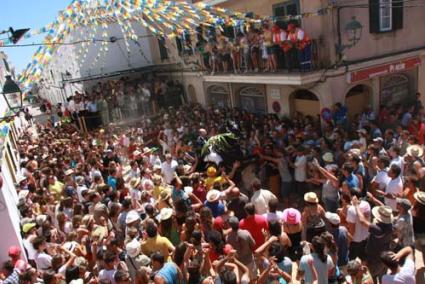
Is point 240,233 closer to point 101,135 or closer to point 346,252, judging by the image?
point 346,252

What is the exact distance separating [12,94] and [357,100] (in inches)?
412

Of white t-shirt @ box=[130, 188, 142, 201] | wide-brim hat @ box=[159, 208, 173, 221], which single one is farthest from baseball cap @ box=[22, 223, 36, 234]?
wide-brim hat @ box=[159, 208, 173, 221]

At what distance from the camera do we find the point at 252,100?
49.5 feet

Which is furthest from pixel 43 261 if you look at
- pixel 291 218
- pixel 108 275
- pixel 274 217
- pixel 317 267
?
pixel 317 267

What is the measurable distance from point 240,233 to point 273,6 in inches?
388

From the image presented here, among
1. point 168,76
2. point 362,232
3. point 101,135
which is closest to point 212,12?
point 101,135

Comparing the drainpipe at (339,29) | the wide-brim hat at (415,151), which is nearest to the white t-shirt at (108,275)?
the wide-brim hat at (415,151)

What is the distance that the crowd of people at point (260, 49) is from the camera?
36.8ft

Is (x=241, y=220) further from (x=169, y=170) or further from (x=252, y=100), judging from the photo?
(x=252, y=100)

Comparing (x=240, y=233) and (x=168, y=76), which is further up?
(x=168, y=76)

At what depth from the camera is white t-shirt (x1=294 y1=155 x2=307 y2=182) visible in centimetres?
811

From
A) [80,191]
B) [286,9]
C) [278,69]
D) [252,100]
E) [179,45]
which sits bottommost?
[80,191]

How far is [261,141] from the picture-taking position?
34.3 ft

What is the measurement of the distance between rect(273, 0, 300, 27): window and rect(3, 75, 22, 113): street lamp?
8.46 metres
